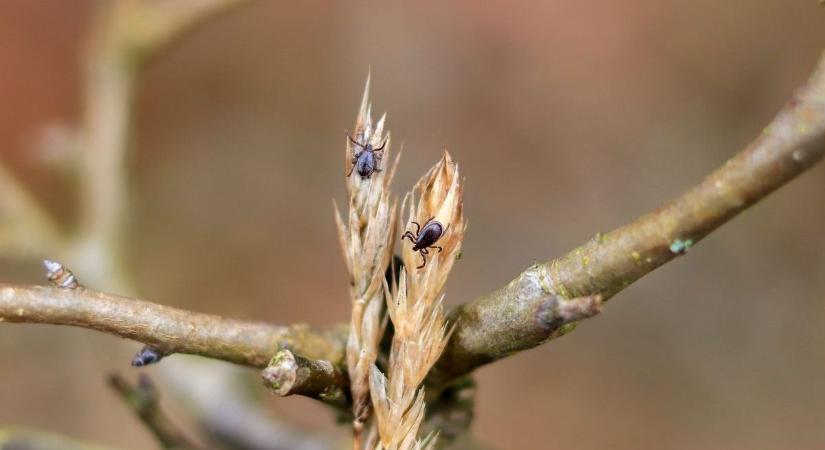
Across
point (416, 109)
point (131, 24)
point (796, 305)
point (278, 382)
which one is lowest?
point (278, 382)

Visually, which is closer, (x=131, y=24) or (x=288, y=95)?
(x=131, y=24)

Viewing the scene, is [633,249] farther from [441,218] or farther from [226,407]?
[226,407]

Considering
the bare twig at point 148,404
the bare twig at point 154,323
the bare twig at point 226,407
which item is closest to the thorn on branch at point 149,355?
the bare twig at point 154,323

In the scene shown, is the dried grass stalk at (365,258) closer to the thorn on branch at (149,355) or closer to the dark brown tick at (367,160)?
the dark brown tick at (367,160)

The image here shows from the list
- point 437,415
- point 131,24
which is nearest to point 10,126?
point 131,24

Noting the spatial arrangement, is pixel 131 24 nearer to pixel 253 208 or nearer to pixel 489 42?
pixel 253 208

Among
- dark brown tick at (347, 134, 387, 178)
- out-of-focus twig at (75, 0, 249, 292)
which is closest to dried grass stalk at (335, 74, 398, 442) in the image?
dark brown tick at (347, 134, 387, 178)

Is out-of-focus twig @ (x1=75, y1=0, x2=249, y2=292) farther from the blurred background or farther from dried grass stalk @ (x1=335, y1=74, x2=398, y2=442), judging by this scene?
dried grass stalk @ (x1=335, y1=74, x2=398, y2=442)
